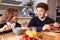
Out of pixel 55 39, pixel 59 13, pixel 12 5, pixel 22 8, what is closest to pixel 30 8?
pixel 22 8

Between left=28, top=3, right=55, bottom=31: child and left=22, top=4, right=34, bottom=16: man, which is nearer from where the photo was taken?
left=28, top=3, right=55, bottom=31: child

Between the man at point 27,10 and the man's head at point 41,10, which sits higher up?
the man's head at point 41,10

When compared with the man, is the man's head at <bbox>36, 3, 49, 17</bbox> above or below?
above

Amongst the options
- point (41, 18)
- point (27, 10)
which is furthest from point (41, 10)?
point (27, 10)

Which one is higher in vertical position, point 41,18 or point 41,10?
point 41,10

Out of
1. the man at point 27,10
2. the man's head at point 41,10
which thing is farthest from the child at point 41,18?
the man at point 27,10

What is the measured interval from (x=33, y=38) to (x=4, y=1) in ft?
12.1

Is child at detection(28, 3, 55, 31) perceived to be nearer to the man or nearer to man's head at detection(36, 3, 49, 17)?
man's head at detection(36, 3, 49, 17)

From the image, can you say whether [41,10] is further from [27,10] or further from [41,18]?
[27,10]

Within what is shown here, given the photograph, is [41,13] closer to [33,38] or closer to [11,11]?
[11,11]

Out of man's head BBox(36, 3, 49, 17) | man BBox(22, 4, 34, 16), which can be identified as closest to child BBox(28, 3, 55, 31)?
man's head BBox(36, 3, 49, 17)

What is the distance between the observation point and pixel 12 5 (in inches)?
→ 186

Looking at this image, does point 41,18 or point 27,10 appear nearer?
point 41,18

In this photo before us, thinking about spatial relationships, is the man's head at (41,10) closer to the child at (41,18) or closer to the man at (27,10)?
the child at (41,18)
